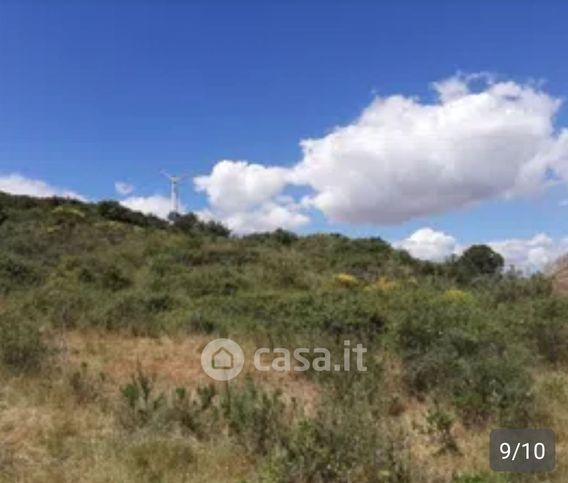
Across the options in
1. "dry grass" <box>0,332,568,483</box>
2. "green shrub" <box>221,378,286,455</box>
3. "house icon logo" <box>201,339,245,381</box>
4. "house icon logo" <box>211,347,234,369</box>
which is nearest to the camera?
"dry grass" <box>0,332,568,483</box>

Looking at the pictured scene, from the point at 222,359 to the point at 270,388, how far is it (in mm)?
1626

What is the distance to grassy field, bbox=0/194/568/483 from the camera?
4500 mm

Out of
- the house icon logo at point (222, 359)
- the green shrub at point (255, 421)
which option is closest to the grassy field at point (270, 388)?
the green shrub at point (255, 421)

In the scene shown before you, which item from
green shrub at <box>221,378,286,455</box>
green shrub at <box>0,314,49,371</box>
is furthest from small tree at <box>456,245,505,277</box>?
green shrub at <box>221,378,286,455</box>

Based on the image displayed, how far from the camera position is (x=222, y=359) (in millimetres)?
8289

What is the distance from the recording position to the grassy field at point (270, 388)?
4.50 metres

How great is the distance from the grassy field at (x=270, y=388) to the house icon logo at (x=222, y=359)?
0.16 metres

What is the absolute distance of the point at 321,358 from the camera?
7.50 meters

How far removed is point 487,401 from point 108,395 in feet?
11.2

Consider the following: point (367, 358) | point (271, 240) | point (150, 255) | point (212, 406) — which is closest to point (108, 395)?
point (212, 406)

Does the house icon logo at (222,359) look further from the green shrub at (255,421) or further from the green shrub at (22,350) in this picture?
the green shrub at (255,421)

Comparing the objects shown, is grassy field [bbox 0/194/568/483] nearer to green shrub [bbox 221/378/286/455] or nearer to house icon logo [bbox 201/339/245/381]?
green shrub [bbox 221/378/286/455]

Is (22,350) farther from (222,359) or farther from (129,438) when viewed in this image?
(129,438)

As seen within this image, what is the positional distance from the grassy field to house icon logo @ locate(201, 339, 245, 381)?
0.16 m
